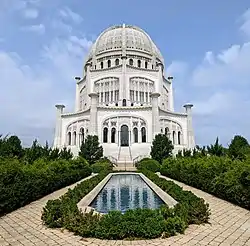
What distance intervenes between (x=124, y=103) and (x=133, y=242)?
44375 mm

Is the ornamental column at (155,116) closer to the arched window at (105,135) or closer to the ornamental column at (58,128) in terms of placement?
the arched window at (105,135)

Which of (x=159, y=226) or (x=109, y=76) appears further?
(x=109, y=76)

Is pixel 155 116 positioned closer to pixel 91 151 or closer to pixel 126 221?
pixel 91 151

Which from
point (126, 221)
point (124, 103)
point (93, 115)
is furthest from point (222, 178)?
point (124, 103)

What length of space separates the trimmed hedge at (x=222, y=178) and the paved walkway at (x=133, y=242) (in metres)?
1.30

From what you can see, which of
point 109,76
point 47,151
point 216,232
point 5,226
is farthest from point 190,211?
point 109,76

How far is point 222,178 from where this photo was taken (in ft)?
37.4

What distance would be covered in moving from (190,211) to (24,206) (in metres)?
6.15

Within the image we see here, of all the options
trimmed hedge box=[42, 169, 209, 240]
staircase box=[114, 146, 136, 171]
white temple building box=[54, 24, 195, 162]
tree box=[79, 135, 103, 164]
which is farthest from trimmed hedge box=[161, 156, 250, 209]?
white temple building box=[54, 24, 195, 162]

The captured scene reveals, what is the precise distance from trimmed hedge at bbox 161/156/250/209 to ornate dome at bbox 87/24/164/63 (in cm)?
4350

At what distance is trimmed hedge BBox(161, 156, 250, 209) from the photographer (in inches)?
371

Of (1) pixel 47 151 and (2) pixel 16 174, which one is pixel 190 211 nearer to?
(2) pixel 16 174

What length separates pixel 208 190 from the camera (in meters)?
13.2

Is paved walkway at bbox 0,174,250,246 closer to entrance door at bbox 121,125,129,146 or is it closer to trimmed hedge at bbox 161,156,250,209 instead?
trimmed hedge at bbox 161,156,250,209
